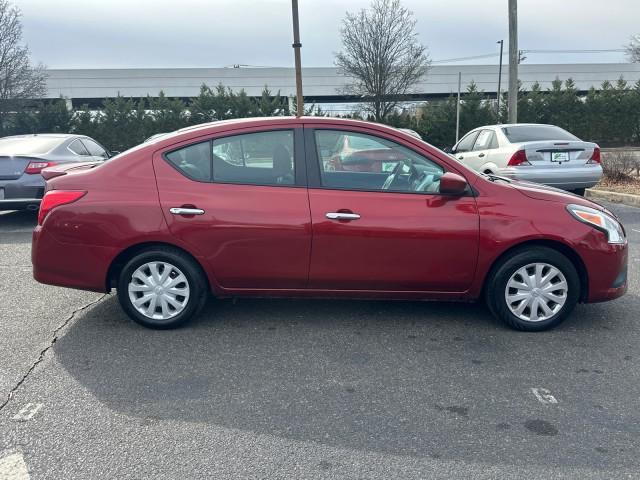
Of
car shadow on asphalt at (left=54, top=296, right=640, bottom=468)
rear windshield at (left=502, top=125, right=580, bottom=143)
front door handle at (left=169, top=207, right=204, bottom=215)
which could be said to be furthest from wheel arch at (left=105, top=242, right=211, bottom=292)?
rear windshield at (left=502, top=125, right=580, bottom=143)

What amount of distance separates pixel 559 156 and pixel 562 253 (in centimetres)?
565

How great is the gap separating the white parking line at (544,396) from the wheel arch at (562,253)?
1.13 metres

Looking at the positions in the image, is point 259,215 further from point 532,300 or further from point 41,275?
point 532,300

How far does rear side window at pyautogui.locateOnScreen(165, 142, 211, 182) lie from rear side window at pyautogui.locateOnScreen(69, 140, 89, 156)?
5.91 metres

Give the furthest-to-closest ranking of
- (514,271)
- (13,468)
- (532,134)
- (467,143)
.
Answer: (467,143)
(532,134)
(514,271)
(13,468)

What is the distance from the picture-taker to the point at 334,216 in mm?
4301

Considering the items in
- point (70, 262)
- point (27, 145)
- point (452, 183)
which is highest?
point (27, 145)

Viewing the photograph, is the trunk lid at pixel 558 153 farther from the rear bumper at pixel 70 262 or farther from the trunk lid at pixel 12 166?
the trunk lid at pixel 12 166

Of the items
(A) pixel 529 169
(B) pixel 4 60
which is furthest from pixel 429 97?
(A) pixel 529 169

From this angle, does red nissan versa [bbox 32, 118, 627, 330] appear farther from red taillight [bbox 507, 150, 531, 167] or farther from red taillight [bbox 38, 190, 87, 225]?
red taillight [bbox 507, 150, 531, 167]

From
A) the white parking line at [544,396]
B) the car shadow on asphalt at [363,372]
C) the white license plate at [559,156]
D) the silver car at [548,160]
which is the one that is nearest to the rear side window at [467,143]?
the silver car at [548,160]

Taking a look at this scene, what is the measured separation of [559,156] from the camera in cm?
952

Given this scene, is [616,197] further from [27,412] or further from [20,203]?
[27,412]

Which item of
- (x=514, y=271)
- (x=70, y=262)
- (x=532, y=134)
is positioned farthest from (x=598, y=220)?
(x=532, y=134)
